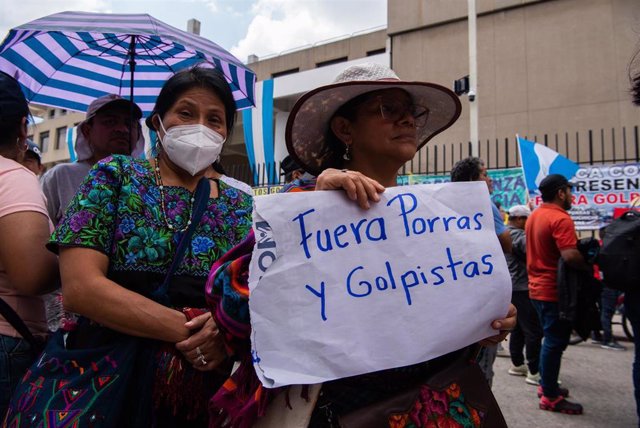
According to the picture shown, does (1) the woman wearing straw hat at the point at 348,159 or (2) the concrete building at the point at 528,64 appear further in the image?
(2) the concrete building at the point at 528,64

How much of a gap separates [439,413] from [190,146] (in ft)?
3.72

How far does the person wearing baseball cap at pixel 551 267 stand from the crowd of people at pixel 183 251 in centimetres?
276

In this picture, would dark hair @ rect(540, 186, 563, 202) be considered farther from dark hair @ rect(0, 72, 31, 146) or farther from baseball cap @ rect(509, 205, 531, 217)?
dark hair @ rect(0, 72, 31, 146)

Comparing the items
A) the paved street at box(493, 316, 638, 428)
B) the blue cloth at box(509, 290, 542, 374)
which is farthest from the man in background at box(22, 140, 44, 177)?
the blue cloth at box(509, 290, 542, 374)

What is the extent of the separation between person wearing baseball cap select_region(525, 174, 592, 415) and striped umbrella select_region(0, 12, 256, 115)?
280 centimetres

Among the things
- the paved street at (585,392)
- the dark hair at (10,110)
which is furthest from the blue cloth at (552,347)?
the dark hair at (10,110)

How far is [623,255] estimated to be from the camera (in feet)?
10.6

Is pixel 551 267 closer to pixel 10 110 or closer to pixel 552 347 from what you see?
pixel 552 347

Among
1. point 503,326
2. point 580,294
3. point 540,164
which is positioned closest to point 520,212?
point 580,294

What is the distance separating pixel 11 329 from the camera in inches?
59.2

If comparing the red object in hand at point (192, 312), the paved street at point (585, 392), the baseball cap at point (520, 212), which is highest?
the baseball cap at point (520, 212)

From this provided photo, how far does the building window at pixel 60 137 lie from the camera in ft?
122

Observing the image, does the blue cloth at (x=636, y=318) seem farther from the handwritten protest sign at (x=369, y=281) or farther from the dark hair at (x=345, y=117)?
the dark hair at (x=345, y=117)

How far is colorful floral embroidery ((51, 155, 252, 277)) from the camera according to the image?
4.37ft
